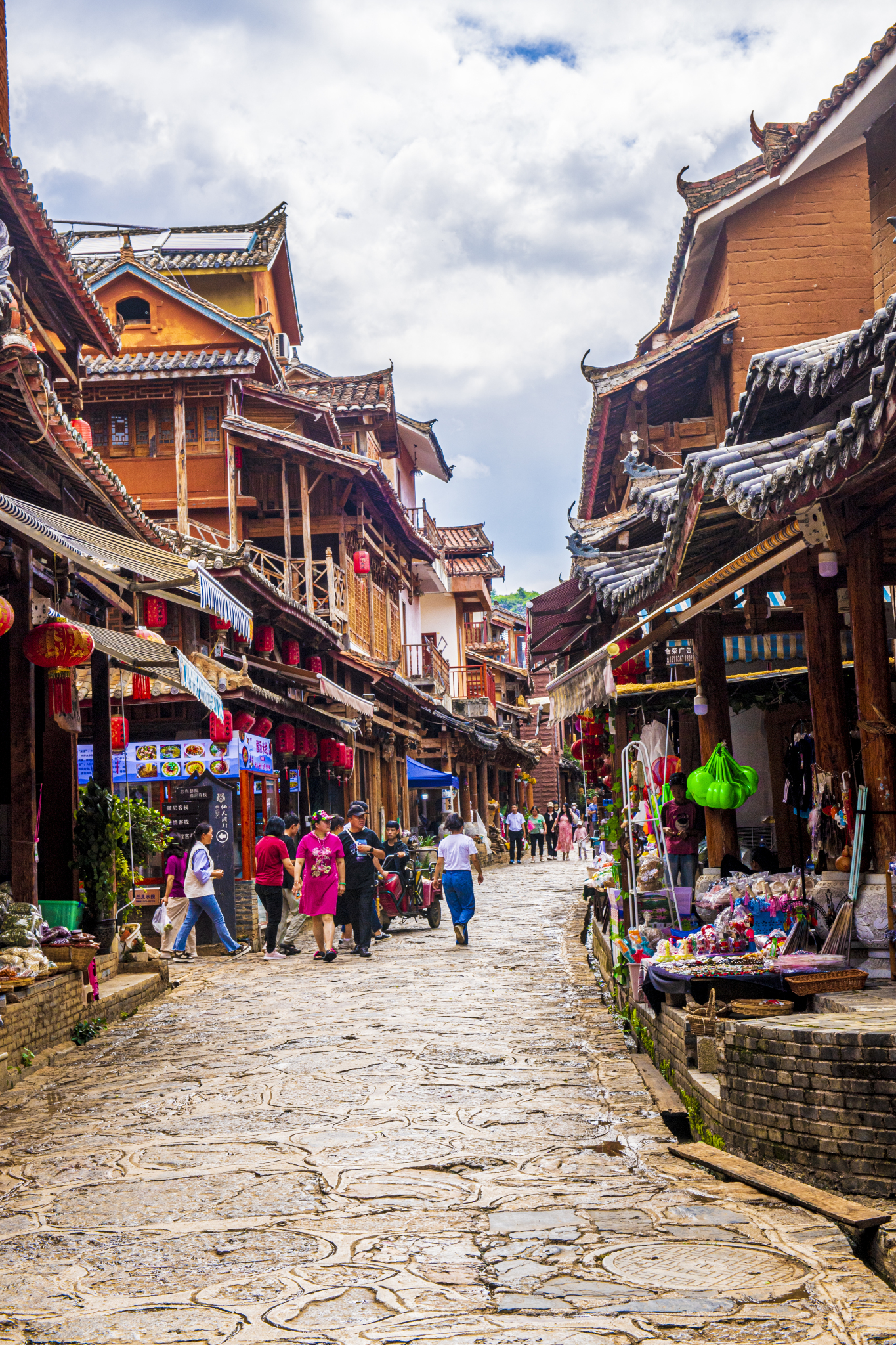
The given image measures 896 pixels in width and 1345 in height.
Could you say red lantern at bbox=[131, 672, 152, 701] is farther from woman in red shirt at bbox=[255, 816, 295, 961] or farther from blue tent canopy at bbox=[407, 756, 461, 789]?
blue tent canopy at bbox=[407, 756, 461, 789]

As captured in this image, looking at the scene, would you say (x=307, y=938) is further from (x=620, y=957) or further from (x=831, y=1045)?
(x=831, y=1045)

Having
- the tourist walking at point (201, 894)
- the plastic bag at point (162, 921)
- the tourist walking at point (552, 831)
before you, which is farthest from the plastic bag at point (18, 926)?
the tourist walking at point (552, 831)

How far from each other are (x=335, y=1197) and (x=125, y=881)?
26.3 feet

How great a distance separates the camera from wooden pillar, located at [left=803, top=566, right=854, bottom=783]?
7621 millimetres

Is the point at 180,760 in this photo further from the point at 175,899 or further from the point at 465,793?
the point at 465,793

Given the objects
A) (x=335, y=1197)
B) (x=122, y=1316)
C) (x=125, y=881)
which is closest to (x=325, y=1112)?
(x=335, y=1197)

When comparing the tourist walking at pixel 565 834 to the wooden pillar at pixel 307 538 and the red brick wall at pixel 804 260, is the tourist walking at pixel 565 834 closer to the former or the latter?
the wooden pillar at pixel 307 538

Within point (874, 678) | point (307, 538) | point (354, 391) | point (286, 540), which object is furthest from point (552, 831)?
point (874, 678)

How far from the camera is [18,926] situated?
9.95 m

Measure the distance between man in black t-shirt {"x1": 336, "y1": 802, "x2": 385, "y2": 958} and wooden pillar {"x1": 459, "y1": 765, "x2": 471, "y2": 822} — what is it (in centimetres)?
2609

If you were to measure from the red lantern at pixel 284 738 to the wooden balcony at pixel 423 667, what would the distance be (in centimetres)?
1568

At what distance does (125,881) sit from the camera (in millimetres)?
12984

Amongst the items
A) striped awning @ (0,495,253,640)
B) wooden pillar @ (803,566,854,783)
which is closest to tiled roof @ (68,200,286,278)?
striped awning @ (0,495,253,640)

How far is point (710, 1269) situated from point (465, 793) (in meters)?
40.1
